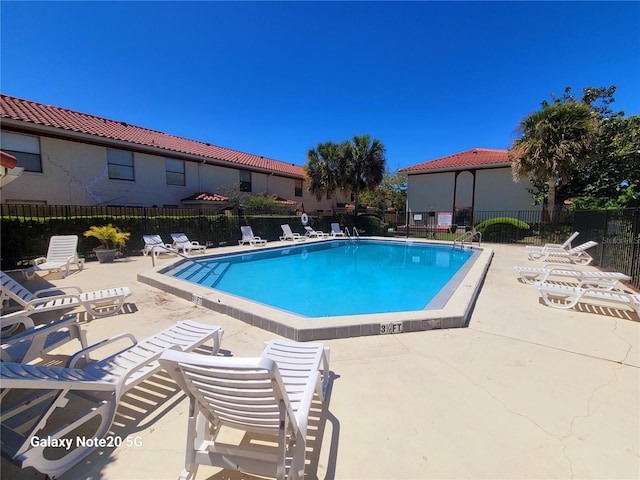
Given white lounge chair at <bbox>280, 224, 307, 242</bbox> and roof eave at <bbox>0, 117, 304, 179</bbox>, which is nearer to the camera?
roof eave at <bbox>0, 117, 304, 179</bbox>

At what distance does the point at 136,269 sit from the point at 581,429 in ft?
32.6

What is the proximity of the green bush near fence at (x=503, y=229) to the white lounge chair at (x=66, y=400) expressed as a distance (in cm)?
1838

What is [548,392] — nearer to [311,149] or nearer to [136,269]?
[136,269]

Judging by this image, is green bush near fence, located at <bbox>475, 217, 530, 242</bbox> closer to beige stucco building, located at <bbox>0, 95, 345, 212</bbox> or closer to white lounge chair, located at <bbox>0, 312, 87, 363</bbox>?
beige stucco building, located at <bbox>0, 95, 345, 212</bbox>

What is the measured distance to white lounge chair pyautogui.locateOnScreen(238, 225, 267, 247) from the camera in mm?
14667

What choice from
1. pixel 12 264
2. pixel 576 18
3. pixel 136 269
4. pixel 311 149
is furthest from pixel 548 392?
pixel 311 149

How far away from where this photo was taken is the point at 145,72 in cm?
1299

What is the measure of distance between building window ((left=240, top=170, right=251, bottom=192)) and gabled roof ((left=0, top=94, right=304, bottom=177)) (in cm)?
71

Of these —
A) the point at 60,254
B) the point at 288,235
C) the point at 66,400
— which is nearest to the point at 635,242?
the point at 66,400

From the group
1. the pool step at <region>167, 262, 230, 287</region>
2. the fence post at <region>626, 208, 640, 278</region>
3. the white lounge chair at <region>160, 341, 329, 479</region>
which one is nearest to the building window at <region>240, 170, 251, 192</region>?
the pool step at <region>167, 262, 230, 287</region>

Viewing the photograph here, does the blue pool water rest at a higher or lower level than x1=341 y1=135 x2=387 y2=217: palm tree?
lower

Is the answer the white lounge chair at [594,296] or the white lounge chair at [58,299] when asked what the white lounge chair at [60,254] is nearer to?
the white lounge chair at [58,299]

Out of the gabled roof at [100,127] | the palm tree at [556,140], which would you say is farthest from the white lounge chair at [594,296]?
the gabled roof at [100,127]

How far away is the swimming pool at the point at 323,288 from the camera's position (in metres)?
3.94
